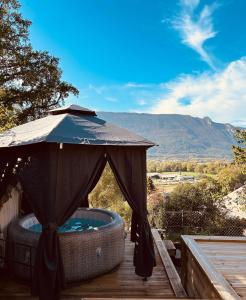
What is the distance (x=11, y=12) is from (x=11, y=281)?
6451 mm

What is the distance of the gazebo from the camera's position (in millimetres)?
4473

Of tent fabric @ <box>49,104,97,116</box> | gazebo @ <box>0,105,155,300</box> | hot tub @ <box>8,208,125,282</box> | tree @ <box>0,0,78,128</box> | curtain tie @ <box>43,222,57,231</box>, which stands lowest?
hot tub @ <box>8,208,125,282</box>

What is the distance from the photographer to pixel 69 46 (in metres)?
15.0

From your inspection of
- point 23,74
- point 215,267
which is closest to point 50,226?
point 215,267

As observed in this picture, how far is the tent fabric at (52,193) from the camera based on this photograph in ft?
14.4

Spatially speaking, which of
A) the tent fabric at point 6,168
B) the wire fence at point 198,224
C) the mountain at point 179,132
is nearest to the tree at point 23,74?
the tent fabric at point 6,168

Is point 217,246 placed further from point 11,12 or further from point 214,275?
point 11,12

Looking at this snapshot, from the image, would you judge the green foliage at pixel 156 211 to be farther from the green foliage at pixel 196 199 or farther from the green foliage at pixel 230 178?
the green foliage at pixel 230 178

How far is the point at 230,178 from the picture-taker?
14.5 meters

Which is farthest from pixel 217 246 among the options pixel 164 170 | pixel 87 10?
pixel 164 170

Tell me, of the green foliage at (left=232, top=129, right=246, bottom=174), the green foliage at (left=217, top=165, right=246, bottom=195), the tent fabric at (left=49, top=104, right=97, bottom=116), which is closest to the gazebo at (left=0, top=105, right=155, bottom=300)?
the tent fabric at (left=49, top=104, right=97, bottom=116)

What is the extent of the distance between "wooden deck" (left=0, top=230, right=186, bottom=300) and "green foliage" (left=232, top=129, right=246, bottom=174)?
6420 millimetres

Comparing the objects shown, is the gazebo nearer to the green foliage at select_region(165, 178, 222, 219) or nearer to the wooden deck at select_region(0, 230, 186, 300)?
the wooden deck at select_region(0, 230, 186, 300)

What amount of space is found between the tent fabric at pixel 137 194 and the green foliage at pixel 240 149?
6890 millimetres
